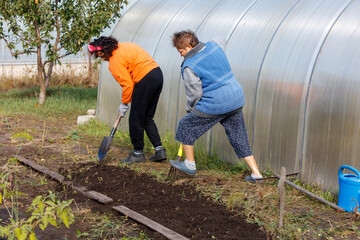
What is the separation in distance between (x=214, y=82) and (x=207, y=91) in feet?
0.40

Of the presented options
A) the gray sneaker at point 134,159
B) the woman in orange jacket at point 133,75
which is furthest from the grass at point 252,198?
the woman in orange jacket at point 133,75

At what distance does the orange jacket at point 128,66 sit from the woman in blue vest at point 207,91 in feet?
3.25

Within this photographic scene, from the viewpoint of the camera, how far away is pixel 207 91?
5.29 metres

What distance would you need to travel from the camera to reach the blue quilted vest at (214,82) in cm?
522

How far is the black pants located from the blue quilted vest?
41.1 inches

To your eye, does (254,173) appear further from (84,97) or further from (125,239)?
(84,97)

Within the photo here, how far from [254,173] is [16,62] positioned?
10.5m

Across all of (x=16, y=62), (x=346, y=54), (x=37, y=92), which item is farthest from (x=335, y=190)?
(x=16, y=62)

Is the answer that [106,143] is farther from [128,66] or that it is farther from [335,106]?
[335,106]

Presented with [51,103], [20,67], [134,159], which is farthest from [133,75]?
[20,67]

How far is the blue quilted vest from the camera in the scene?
205 inches

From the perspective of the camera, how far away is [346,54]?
507 centimetres

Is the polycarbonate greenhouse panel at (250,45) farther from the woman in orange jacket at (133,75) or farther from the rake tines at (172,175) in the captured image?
the rake tines at (172,175)

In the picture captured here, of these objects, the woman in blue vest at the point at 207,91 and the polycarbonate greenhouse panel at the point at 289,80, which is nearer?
the woman in blue vest at the point at 207,91
